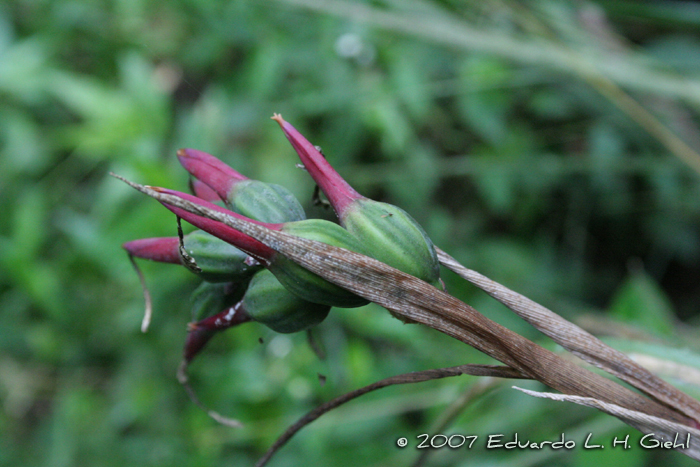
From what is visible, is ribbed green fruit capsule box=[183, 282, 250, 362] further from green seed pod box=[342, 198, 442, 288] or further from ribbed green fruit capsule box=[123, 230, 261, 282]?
green seed pod box=[342, 198, 442, 288]

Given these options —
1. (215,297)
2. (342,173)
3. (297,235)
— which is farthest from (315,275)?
(342,173)

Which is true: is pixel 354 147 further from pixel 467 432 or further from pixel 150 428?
pixel 150 428

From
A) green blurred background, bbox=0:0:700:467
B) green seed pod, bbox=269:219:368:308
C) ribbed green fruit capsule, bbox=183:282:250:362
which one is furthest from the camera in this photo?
green blurred background, bbox=0:0:700:467

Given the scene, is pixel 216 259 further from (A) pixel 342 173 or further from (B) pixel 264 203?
(A) pixel 342 173

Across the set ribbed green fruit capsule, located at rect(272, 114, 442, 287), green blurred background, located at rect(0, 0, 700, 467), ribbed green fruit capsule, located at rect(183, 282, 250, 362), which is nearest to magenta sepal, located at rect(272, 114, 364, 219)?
ribbed green fruit capsule, located at rect(272, 114, 442, 287)

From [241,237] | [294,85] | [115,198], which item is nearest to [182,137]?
[115,198]

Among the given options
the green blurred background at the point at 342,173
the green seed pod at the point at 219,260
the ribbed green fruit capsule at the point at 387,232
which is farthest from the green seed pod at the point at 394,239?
the green blurred background at the point at 342,173

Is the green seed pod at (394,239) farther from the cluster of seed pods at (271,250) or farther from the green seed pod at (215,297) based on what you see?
the green seed pod at (215,297)
